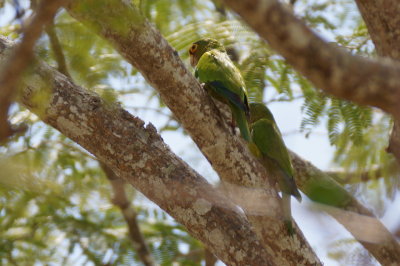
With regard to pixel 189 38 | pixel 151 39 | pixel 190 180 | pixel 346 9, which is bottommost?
pixel 190 180

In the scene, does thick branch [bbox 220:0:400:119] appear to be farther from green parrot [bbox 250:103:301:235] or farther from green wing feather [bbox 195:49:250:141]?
green wing feather [bbox 195:49:250:141]

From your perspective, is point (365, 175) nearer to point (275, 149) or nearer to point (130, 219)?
point (275, 149)

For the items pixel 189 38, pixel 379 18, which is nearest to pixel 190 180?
pixel 379 18

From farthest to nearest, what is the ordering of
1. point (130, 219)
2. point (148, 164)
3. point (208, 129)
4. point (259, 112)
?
point (130, 219), point (259, 112), point (208, 129), point (148, 164)

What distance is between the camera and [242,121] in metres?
4.36

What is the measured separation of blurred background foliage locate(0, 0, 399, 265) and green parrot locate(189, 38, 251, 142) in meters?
0.54

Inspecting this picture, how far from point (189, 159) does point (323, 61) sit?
4.62 meters

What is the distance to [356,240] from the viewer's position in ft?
15.4

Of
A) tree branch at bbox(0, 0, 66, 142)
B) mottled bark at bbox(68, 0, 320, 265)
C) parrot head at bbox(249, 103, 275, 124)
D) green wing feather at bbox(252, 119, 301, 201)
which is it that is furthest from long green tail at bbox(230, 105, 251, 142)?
tree branch at bbox(0, 0, 66, 142)

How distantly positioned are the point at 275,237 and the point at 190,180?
59cm

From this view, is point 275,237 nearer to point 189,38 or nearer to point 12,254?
point 189,38

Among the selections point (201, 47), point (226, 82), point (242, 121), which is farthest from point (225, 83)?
point (201, 47)

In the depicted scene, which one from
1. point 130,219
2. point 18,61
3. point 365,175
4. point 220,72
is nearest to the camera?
point 18,61

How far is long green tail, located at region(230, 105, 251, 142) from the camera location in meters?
4.33
